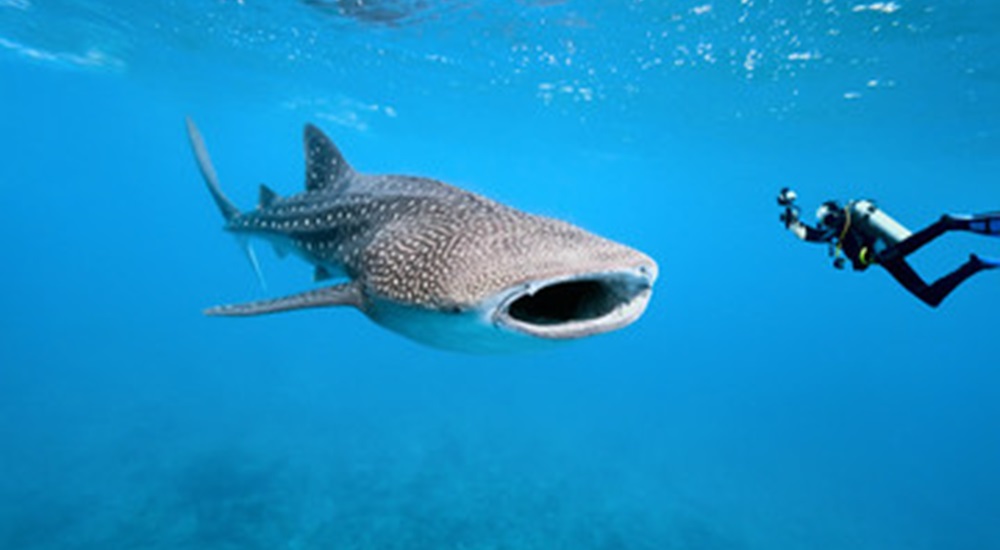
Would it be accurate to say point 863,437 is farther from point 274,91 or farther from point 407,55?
point 274,91

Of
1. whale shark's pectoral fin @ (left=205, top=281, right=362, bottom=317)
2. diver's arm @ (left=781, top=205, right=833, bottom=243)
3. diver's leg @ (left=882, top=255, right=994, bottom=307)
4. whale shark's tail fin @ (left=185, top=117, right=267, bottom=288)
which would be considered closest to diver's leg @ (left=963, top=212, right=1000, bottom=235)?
diver's leg @ (left=882, top=255, right=994, bottom=307)

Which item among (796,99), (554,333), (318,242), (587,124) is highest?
(587,124)

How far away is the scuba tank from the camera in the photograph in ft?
17.3

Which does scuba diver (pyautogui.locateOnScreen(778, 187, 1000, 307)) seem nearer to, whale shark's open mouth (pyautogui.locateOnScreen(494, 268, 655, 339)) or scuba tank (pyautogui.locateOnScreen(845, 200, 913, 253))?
scuba tank (pyautogui.locateOnScreen(845, 200, 913, 253))

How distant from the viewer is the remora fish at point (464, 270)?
2.09 meters

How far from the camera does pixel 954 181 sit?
108 feet

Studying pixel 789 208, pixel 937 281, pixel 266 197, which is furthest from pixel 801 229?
pixel 266 197

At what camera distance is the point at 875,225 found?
5.36 m

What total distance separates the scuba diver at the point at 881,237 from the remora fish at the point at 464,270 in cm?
399

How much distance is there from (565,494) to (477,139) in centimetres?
2959

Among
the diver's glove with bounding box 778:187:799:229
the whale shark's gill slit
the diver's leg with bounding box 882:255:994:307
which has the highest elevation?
the diver's glove with bounding box 778:187:799:229

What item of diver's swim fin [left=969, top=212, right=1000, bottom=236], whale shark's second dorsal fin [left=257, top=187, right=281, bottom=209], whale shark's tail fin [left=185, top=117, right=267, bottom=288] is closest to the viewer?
diver's swim fin [left=969, top=212, right=1000, bottom=236]

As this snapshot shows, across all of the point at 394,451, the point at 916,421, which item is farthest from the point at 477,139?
the point at 916,421

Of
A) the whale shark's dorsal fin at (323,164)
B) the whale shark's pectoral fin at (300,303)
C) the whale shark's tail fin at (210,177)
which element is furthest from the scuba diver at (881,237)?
the whale shark's tail fin at (210,177)
